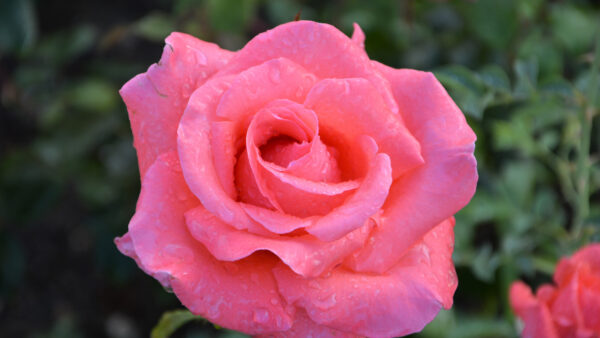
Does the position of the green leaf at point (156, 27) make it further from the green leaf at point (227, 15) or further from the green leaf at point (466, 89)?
the green leaf at point (466, 89)

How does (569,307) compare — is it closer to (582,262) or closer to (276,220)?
(582,262)

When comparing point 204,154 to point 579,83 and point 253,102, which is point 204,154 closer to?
point 253,102

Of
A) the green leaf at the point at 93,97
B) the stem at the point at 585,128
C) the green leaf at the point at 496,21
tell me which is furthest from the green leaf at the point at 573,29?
the green leaf at the point at 93,97

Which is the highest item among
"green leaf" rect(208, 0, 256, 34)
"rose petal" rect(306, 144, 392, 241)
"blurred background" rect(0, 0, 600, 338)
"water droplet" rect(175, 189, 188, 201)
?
"rose petal" rect(306, 144, 392, 241)

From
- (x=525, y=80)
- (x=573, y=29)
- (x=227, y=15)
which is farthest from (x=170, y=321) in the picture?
(x=573, y=29)

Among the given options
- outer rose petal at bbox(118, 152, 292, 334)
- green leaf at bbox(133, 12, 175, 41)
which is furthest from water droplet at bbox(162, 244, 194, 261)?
green leaf at bbox(133, 12, 175, 41)

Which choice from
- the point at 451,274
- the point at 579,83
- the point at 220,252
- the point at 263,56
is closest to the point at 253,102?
the point at 263,56

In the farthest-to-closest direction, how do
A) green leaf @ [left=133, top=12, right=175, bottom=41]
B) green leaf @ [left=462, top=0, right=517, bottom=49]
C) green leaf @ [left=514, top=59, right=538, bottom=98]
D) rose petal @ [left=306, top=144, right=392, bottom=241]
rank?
green leaf @ [left=133, top=12, right=175, bottom=41], green leaf @ [left=462, top=0, right=517, bottom=49], green leaf @ [left=514, top=59, right=538, bottom=98], rose petal @ [left=306, top=144, right=392, bottom=241]

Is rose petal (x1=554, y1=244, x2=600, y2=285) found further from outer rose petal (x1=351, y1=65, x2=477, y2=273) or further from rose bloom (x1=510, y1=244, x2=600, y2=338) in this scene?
outer rose petal (x1=351, y1=65, x2=477, y2=273)

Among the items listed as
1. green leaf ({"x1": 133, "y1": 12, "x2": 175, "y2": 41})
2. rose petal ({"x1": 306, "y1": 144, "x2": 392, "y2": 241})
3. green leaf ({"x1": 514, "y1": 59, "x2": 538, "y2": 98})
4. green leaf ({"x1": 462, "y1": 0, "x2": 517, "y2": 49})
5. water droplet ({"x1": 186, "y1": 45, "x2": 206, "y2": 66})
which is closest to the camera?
rose petal ({"x1": 306, "y1": 144, "x2": 392, "y2": 241})
